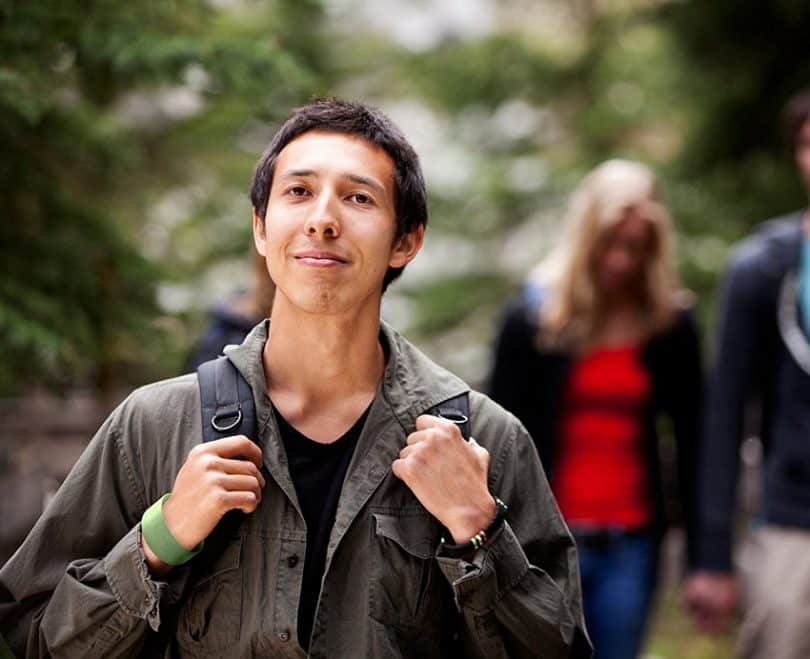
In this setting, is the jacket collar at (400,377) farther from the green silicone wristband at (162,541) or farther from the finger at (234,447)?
the green silicone wristband at (162,541)

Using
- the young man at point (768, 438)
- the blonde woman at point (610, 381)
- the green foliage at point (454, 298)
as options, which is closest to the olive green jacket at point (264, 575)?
the young man at point (768, 438)

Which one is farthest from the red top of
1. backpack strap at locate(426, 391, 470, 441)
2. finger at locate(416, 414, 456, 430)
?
finger at locate(416, 414, 456, 430)

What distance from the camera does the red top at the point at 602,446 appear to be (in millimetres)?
4797

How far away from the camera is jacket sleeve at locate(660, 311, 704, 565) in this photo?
4.96 m

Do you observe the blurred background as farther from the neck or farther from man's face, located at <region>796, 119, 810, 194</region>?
man's face, located at <region>796, 119, 810, 194</region>

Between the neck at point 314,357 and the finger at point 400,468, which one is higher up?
the neck at point 314,357

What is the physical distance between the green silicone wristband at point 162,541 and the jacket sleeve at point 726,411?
2.85m

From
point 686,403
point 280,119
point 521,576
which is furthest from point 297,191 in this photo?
point 280,119

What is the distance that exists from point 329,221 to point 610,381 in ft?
8.56

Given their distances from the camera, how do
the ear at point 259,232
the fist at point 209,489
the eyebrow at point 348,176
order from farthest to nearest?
the ear at point 259,232
the eyebrow at point 348,176
the fist at point 209,489

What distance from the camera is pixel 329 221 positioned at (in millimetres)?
2436

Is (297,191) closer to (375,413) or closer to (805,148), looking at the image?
(375,413)

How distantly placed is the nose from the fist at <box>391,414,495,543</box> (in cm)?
45

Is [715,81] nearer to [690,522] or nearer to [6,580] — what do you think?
[690,522]
